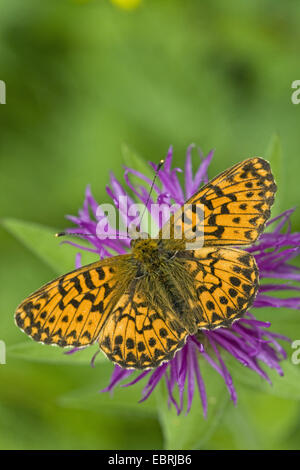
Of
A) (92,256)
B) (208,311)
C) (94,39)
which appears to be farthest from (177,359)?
(94,39)

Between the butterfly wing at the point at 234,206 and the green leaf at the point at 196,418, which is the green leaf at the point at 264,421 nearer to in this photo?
the green leaf at the point at 196,418

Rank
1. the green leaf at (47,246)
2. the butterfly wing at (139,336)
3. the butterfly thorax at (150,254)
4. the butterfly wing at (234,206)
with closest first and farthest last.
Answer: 1. the butterfly wing at (139,336)
2. the butterfly wing at (234,206)
3. the butterfly thorax at (150,254)
4. the green leaf at (47,246)

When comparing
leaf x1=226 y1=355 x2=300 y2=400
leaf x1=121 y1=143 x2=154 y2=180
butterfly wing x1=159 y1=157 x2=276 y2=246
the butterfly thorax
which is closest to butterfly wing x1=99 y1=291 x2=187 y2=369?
the butterfly thorax

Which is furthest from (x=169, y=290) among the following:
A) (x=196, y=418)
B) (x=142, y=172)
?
(x=142, y=172)

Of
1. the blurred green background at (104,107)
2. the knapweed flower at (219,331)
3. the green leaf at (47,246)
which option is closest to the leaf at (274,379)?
the knapweed flower at (219,331)

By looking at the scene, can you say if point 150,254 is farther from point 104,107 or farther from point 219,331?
point 104,107

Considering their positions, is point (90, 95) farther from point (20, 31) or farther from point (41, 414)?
point (41, 414)
